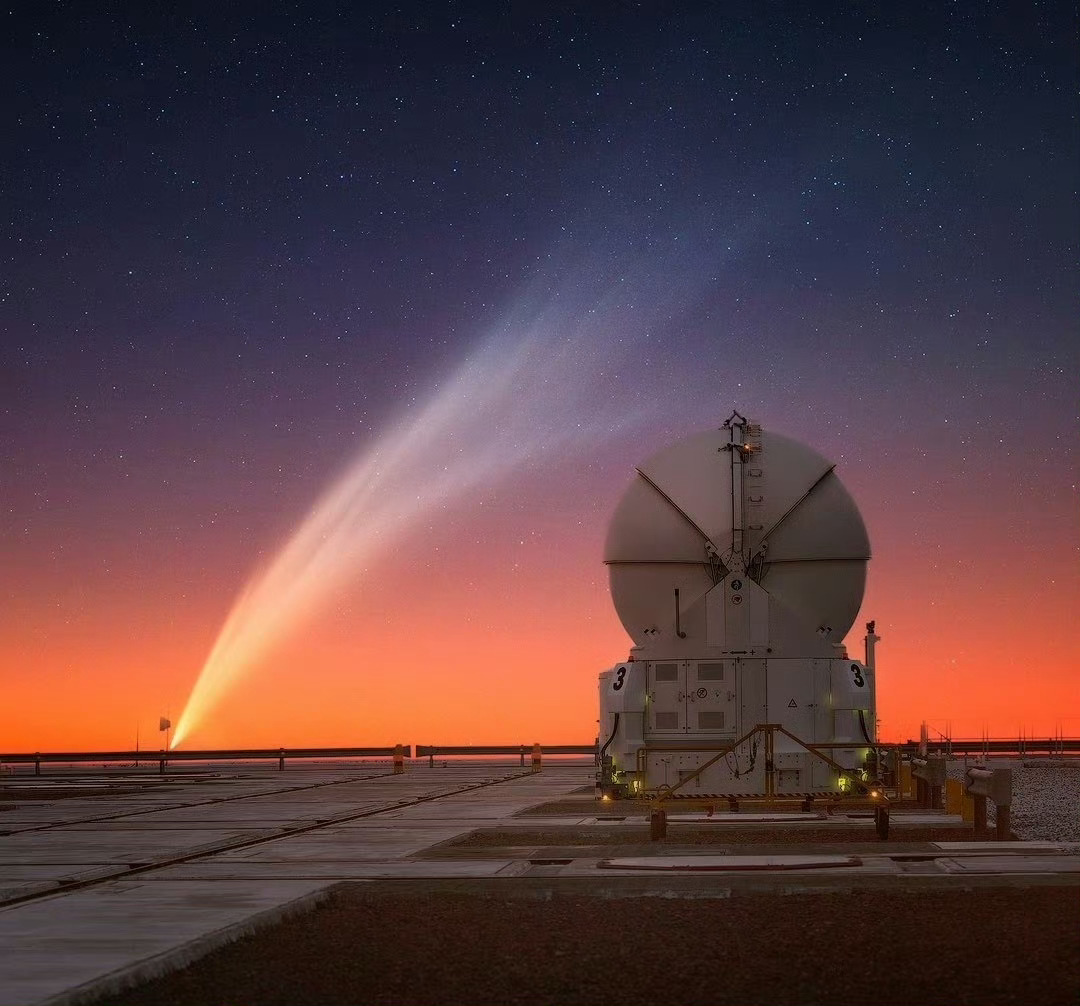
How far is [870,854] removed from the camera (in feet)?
52.8

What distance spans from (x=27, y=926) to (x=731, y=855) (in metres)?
7.72

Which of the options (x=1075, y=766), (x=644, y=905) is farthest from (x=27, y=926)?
(x=1075, y=766)

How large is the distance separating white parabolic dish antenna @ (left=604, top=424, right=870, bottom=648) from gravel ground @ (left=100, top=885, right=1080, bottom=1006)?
11.6 m

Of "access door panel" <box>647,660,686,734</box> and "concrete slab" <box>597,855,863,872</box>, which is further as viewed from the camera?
"access door panel" <box>647,660,686,734</box>

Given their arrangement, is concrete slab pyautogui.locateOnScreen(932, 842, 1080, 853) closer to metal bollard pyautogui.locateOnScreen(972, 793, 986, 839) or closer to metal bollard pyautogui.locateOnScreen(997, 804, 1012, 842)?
metal bollard pyautogui.locateOnScreen(997, 804, 1012, 842)

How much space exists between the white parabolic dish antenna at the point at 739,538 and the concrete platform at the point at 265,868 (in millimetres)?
3495

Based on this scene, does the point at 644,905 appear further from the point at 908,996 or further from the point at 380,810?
the point at 380,810

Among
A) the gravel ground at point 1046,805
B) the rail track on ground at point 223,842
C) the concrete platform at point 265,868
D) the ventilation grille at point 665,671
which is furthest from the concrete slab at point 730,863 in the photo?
the ventilation grille at point 665,671

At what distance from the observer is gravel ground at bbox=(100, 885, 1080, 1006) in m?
8.68

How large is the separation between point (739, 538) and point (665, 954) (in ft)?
46.7

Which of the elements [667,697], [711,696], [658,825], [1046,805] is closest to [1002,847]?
[658,825]

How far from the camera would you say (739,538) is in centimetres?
2361

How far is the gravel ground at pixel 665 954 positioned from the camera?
868 centimetres

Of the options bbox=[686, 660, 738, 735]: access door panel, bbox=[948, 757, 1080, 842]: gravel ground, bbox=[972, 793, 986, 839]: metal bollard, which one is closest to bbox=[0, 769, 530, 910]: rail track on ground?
bbox=[686, 660, 738, 735]: access door panel
